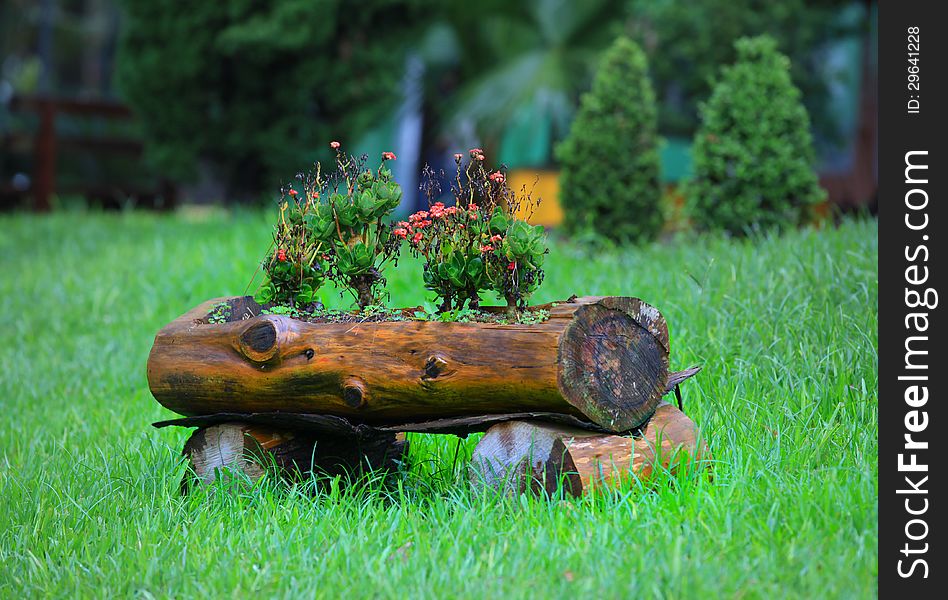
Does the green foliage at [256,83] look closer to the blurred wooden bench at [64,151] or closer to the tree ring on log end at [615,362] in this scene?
the blurred wooden bench at [64,151]

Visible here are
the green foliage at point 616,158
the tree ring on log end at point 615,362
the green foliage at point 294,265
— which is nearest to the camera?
the tree ring on log end at point 615,362

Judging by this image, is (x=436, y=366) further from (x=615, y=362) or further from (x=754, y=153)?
(x=754, y=153)

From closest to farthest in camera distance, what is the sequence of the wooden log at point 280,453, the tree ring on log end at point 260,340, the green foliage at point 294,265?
the tree ring on log end at point 260,340, the wooden log at point 280,453, the green foliage at point 294,265

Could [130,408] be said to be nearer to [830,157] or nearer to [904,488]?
[904,488]

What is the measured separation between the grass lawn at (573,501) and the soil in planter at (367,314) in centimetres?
59

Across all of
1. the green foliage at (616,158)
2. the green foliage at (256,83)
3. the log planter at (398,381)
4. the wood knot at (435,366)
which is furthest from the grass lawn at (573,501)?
the green foliage at (256,83)

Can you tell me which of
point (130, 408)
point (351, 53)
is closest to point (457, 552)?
point (130, 408)

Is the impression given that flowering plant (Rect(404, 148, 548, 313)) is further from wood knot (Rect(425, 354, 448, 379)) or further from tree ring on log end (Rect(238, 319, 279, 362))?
tree ring on log end (Rect(238, 319, 279, 362))

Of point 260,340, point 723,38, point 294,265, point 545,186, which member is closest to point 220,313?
point 294,265

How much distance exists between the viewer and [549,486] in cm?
338

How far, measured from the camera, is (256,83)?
1048 cm

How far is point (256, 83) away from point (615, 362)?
7.93 metres

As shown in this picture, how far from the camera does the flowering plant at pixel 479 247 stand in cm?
358

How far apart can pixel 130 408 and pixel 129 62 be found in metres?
6.45
